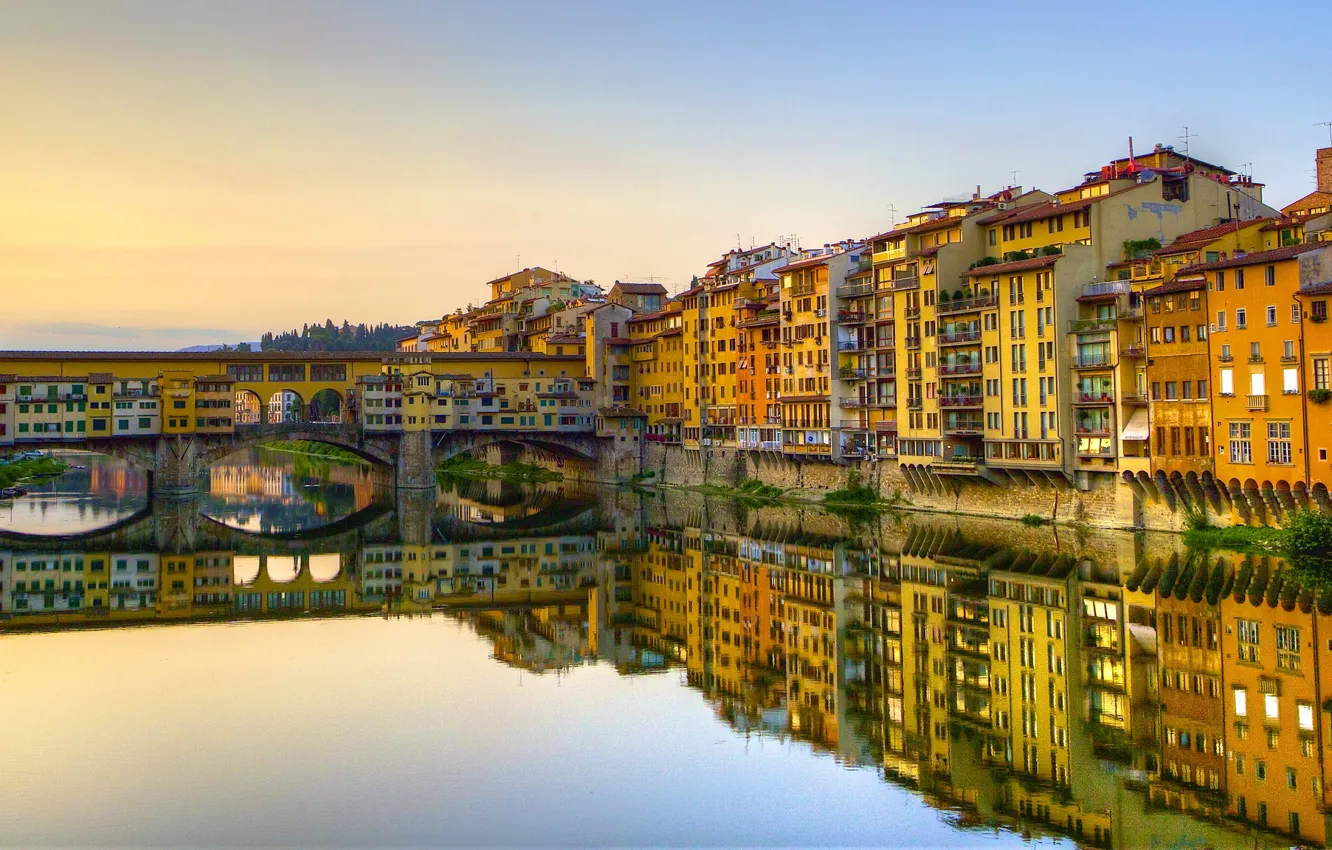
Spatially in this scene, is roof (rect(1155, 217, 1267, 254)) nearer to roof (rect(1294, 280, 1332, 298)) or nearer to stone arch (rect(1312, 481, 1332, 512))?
roof (rect(1294, 280, 1332, 298))

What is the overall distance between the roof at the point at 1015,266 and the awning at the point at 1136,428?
6774mm

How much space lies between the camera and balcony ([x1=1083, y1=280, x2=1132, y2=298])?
48.9 m

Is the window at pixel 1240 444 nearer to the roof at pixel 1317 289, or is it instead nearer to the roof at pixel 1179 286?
the roof at pixel 1317 289

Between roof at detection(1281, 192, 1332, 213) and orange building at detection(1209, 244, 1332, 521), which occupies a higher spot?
roof at detection(1281, 192, 1332, 213)

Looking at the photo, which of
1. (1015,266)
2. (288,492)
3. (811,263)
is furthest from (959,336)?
(288,492)

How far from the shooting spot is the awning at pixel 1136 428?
47.5 meters

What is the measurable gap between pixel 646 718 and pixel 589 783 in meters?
4.72

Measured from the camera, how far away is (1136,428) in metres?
48.1

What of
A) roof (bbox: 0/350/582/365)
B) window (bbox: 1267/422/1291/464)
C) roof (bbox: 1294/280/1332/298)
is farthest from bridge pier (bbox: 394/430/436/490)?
roof (bbox: 1294/280/1332/298)

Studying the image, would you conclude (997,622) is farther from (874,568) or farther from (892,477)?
(892,477)

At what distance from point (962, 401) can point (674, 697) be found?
31389 mm

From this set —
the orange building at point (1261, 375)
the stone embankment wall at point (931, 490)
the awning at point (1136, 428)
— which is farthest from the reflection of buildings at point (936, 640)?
the awning at point (1136, 428)

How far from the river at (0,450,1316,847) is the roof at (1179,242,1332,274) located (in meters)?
9.71

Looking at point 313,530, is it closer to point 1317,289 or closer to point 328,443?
point 328,443
